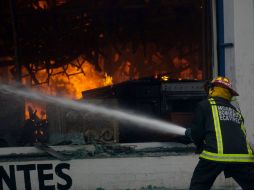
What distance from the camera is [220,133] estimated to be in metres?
5.75

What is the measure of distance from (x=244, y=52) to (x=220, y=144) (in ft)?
8.64

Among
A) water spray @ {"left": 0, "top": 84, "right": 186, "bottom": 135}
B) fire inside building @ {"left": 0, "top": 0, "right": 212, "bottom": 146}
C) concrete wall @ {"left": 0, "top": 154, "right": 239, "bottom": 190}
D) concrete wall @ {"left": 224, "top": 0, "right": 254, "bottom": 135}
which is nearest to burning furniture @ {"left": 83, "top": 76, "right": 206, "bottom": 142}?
water spray @ {"left": 0, "top": 84, "right": 186, "bottom": 135}

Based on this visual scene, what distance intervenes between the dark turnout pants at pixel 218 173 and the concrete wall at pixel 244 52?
2.20 metres

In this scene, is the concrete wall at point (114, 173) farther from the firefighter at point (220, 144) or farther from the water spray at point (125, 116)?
the firefighter at point (220, 144)

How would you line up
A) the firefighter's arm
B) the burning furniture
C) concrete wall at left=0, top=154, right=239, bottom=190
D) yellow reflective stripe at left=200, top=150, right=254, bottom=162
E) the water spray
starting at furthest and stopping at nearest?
the burning furniture → the water spray → concrete wall at left=0, top=154, right=239, bottom=190 → the firefighter's arm → yellow reflective stripe at left=200, top=150, right=254, bottom=162

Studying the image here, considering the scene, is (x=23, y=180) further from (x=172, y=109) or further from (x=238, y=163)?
(x=238, y=163)

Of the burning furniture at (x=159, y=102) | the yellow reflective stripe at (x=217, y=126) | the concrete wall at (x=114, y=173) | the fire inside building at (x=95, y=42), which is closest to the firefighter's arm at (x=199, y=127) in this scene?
the yellow reflective stripe at (x=217, y=126)

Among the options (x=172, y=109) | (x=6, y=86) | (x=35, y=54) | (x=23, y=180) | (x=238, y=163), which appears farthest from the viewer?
(x=35, y=54)

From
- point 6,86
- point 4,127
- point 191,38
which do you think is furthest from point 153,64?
point 4,127

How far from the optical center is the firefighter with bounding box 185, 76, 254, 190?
5.71 meters

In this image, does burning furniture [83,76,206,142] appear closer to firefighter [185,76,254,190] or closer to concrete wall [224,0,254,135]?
concrete wall [224,0,254,135]

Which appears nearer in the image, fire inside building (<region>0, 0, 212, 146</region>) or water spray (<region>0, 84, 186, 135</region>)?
water spray (<region>0, 84, 186, 135</region>)

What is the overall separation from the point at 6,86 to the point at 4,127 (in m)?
1.92

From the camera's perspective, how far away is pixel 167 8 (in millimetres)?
12398
